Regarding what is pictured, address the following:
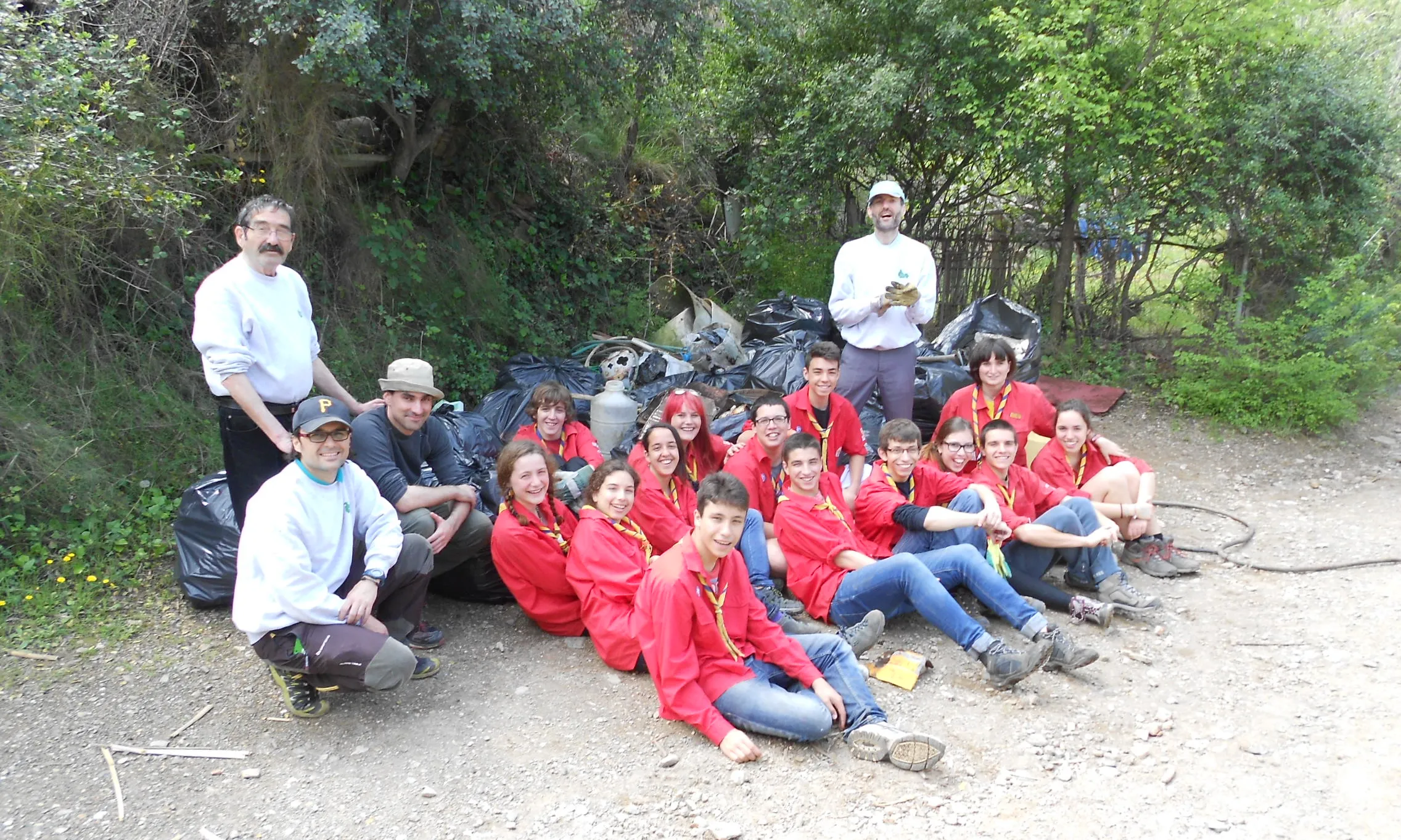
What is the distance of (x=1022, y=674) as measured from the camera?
3656mm

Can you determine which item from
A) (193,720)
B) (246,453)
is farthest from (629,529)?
(193,720)

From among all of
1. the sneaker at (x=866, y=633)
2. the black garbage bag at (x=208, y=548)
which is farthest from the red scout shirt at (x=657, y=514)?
the black garbage bag at (x=208, y=548)

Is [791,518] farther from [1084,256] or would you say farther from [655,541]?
[1084,256]

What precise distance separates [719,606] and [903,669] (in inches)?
38.3

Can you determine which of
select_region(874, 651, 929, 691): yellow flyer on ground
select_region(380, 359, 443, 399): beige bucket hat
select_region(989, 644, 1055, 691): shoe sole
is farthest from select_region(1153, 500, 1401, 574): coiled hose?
select_region(380, 359, 443, 399): beige bucket hat

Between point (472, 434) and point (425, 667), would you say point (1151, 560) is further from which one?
point (472, 434)

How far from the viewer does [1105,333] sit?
344 inches

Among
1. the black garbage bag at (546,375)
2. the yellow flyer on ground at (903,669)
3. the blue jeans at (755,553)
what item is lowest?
the yellow flyer on ground at (903,669)

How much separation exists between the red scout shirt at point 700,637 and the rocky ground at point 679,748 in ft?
0.70

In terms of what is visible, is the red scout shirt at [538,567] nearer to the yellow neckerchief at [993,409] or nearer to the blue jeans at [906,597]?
the blue jeans at [906,597]

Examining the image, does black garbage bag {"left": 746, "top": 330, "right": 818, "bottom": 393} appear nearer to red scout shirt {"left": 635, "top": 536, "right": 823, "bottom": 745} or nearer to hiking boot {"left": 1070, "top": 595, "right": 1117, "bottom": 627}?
hiking boot {"left": 1070, "top": 595, "right": 1117, "bottom": 627}

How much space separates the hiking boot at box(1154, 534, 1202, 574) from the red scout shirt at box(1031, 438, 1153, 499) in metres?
0.38

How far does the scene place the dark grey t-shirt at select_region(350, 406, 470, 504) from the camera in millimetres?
4137

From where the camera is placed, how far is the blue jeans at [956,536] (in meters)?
4.36
